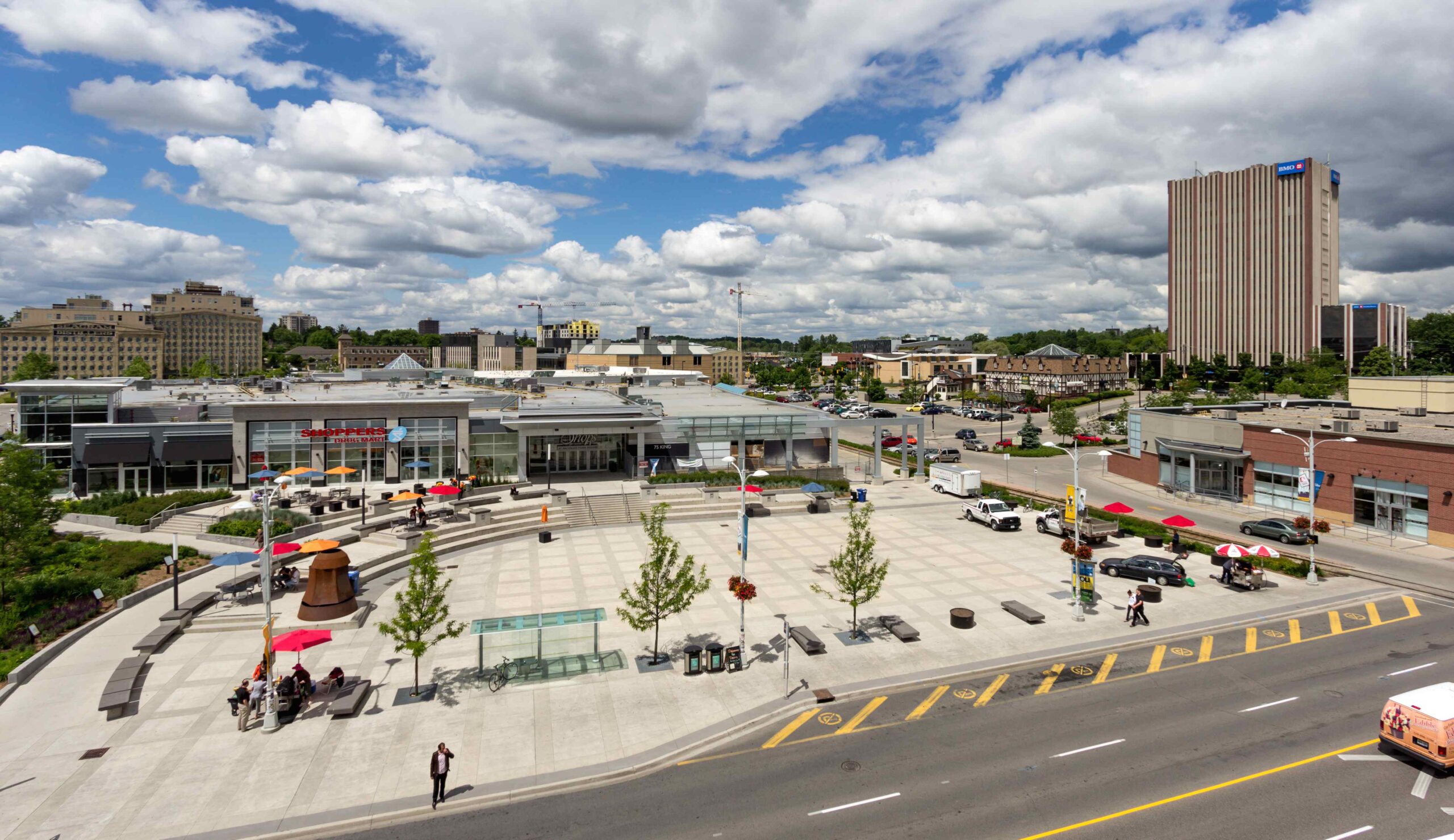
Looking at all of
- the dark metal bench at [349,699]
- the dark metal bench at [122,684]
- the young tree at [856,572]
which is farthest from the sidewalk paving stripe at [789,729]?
the dark metal bench at [122,684]

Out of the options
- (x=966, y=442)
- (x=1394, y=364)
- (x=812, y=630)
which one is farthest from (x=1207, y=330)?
(x=812, y=630)

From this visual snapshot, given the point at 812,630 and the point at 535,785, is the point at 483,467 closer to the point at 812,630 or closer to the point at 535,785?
the point at 812,630

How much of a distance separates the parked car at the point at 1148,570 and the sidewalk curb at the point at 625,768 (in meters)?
7.25

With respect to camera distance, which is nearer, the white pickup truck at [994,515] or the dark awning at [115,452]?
the white pickup truck at [994,515]

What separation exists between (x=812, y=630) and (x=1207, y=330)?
592 ft

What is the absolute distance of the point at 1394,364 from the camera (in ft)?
417

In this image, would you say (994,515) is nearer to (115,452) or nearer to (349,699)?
(349,699)

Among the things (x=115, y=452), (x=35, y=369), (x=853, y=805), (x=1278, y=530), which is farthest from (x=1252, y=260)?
(x=35, y=369)

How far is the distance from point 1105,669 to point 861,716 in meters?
9.56

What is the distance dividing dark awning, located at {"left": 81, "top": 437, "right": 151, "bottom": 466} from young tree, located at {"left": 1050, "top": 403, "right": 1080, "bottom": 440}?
84.6 metres

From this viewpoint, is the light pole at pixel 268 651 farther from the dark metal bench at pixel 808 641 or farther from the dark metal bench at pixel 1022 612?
the dark metal bench at pixel 1022 612

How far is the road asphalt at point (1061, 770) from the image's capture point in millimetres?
16062

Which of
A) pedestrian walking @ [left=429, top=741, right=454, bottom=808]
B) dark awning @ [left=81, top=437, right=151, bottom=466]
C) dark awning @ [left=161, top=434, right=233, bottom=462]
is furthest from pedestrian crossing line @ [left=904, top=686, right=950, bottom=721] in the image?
dark awning @ [left=81, top=437, right=151, bottom=466]

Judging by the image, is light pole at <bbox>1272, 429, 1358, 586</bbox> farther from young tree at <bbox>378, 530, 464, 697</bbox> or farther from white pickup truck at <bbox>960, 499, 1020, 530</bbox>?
young tree at <bbox>378, 530, 464, 697</bbox>
